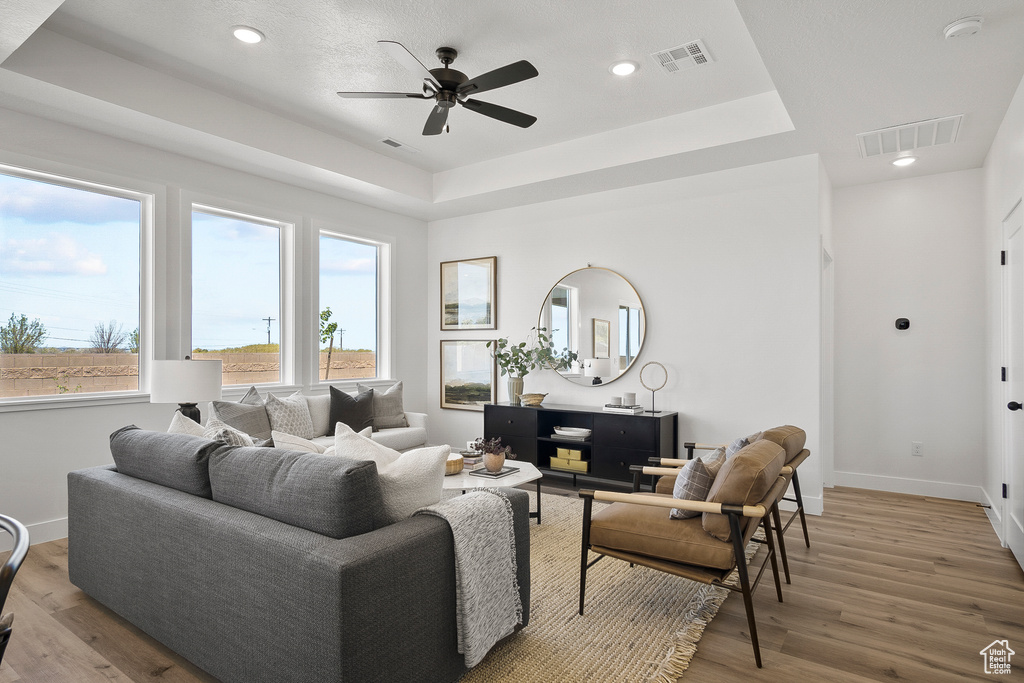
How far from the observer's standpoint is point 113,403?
396cm

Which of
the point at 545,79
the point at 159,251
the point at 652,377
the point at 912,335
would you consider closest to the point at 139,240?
the point at 159,251

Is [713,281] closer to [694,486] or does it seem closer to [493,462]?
[493,462]

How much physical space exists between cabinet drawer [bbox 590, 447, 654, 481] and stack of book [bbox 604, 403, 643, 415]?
0.31 metres

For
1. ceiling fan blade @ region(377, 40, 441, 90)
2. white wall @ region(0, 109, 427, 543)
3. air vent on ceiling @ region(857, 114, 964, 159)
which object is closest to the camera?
ceiling fan blade @ region(377, 40, 441, 90)

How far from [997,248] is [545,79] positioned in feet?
10.5

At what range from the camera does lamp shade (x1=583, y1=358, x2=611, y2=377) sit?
516 cm

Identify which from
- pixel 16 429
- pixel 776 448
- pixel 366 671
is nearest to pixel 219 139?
pixel 16 429

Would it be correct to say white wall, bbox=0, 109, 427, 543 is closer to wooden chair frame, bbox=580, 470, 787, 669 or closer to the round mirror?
the round mirror

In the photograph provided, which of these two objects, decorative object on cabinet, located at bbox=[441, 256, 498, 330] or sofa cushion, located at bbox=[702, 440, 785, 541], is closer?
sofa cushion, located at bbox=[702, 440, 785, 541]

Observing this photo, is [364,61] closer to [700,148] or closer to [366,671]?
[700,148]

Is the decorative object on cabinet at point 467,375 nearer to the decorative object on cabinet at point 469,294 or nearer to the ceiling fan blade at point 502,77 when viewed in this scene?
the decorative object on cabinet at point 469,294

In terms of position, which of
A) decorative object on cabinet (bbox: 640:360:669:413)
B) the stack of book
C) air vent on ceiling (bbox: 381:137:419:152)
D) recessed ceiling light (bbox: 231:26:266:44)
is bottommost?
the stack of book

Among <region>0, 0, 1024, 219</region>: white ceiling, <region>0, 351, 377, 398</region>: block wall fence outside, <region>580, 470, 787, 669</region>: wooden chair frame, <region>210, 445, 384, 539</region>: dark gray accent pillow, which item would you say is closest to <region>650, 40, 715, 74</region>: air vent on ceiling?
<region>0, 0, 1024, 219</region>: white ceiling

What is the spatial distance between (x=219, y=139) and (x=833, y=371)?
17.3 ft
